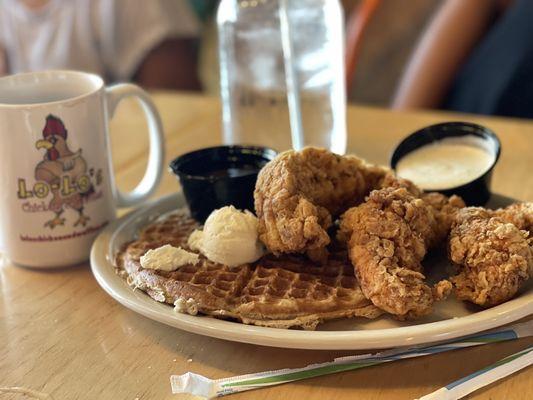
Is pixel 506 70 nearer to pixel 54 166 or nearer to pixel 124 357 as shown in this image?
pixel 54 166

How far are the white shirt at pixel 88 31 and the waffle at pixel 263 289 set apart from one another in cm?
185

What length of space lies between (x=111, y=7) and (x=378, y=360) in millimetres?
2116

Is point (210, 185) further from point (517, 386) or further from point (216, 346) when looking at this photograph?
point (517, 386)

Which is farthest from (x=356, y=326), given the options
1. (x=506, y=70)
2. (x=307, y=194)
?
(x=506, y=70)

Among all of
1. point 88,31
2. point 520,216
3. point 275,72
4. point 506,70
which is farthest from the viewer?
point 88,31

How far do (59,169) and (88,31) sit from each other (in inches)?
71.1

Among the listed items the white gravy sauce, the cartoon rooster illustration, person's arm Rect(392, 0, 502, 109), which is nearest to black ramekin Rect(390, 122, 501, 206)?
the white gravy sauce

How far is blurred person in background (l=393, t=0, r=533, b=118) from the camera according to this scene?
75.1 inches

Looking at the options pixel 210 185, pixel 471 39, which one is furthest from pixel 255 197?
pixel 471 39

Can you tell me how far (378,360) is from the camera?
0.71 metres

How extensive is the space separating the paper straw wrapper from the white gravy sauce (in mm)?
307

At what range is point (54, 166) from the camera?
0.89 m

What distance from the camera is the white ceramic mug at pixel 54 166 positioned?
881mm

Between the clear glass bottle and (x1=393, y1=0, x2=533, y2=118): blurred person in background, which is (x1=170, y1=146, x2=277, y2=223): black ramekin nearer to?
the clear glass bottle
